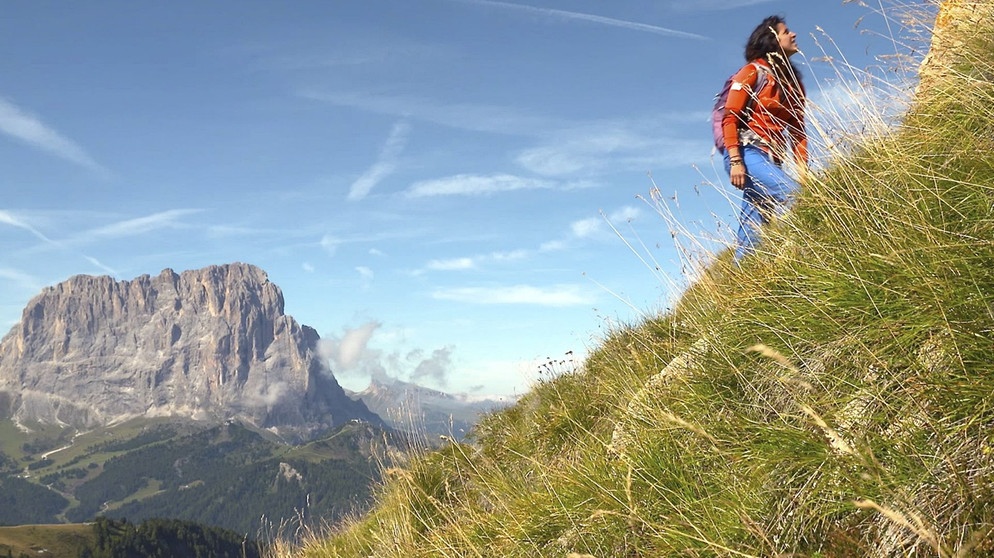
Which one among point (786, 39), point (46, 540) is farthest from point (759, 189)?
point (46, 540)

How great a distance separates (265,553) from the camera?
1027 cm

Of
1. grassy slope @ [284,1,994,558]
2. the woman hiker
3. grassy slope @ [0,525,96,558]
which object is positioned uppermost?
grassy slope @ [0,525,96,558]

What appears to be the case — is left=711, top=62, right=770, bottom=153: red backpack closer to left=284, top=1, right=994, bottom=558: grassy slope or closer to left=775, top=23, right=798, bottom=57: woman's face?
left=775, top=23, right=798, bottom=57: woman's face

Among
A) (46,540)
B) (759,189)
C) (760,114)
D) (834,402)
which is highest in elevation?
(46,540)

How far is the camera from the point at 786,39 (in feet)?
21.7

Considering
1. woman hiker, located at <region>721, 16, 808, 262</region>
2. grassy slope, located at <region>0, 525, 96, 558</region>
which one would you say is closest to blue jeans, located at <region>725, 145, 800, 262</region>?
woman hiker, located at <region>721, 16, 808, 262</region>

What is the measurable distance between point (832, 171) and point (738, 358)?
2.58 meters

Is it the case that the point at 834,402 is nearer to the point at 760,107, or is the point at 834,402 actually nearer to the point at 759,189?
the point at 759,189

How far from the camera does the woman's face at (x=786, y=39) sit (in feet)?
21.7

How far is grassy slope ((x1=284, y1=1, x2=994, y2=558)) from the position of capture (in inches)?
89.3

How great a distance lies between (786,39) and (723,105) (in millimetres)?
881

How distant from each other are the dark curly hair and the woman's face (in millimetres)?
52

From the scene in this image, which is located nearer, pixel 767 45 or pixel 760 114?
pixel 760 114

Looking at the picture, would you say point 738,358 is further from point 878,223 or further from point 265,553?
point 265,553
